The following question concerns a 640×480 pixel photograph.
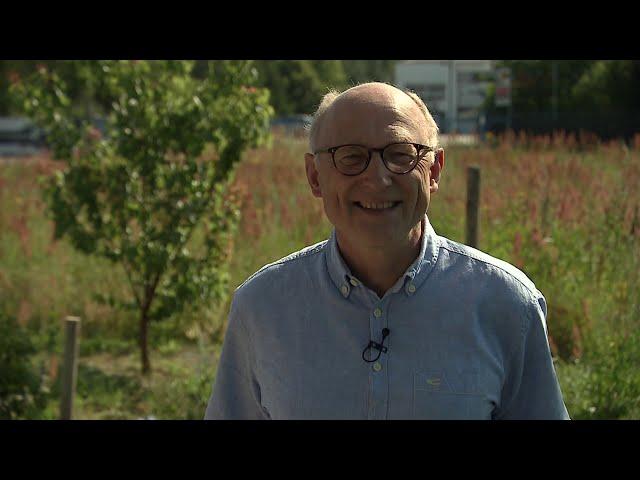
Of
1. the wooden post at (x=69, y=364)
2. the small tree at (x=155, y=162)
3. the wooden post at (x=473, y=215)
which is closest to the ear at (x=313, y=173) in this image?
the wooden post at (x=69, y=364)

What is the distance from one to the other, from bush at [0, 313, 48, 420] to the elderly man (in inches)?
150

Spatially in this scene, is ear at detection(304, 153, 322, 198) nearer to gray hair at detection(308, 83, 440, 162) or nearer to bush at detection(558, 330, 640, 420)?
gray hair at detection(308, 83, 440, 162)

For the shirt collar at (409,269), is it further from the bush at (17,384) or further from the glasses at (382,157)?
the bush at (17,384)

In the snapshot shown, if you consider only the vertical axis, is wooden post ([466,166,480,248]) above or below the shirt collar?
above

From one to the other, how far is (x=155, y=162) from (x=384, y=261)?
4664 mm

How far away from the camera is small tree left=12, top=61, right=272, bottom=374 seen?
6441 mm

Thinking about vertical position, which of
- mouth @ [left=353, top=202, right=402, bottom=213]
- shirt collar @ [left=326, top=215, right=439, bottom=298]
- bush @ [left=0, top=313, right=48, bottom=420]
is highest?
mouth @ [left=353, top=202, right=402, bottom=213]

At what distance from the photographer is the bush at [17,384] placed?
5461 millimetres

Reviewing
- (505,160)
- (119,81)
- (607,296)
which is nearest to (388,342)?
(607,296)

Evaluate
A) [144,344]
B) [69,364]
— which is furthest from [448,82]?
[69,364]

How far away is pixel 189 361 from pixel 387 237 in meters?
5.24

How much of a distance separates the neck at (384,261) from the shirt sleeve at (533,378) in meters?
0.34

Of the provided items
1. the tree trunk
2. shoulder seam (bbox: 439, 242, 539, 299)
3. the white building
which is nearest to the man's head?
shoulder seam (bbox: 439, 242, 539, 299)

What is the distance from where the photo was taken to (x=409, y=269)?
83.1 inches
